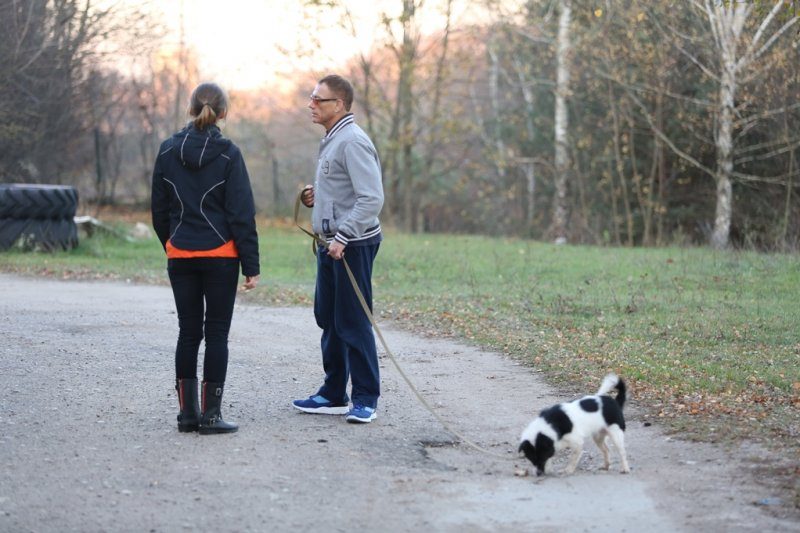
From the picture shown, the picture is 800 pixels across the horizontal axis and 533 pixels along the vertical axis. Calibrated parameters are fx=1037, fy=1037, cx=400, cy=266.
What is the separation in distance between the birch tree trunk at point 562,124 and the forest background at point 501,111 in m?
0.06

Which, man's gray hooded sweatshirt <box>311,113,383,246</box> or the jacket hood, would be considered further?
man's gray hooded sweatshirt <box>311,113,383,246</box>

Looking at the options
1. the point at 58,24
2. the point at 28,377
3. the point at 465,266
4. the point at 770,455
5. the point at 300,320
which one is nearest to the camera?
the point at 770,455

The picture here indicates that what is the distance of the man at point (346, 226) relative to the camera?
6.23 m

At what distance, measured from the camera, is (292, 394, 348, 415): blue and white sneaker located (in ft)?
22.2

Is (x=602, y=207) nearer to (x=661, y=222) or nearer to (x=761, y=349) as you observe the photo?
(x=661, y=222)

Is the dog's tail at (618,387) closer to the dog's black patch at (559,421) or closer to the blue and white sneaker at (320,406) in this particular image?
the dog's black patch at (559,421)

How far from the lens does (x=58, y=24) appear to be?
2217cm

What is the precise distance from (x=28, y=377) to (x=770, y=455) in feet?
17.4

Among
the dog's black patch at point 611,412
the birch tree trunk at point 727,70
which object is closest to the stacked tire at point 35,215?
the birch tree trunk at point 727,70

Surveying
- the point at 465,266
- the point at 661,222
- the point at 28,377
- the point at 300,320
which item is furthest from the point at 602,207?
the point at 28,377

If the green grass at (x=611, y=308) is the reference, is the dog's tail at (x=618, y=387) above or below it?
above

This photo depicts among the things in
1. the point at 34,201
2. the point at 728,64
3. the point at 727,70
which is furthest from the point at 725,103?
the point at 34,201

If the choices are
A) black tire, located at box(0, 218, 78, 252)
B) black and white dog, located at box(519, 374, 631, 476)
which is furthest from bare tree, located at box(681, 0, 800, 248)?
black and white dog, located at box(519, 374, 631, 476)

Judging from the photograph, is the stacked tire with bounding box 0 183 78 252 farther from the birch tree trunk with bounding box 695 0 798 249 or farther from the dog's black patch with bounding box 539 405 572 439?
the dog's black patch with bounding box 539 405 572 439
